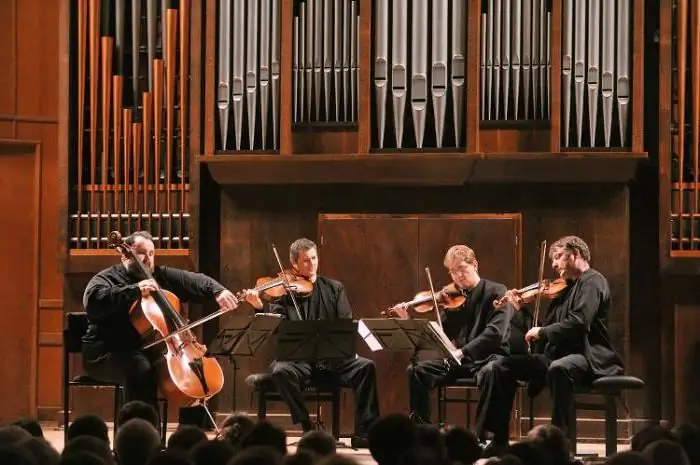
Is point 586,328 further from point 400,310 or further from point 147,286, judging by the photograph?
point 147,286

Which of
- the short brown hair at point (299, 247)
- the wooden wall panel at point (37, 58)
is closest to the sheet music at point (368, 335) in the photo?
the short brown hair at point (299, 247)

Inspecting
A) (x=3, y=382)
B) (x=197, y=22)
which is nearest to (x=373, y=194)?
(x=197, y=22)

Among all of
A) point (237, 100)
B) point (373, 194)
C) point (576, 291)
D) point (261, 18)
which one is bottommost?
point (576, 291)

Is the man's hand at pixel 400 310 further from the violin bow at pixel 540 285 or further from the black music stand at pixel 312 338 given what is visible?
the violin bow at pixel 540 285

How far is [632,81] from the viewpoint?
943 cm

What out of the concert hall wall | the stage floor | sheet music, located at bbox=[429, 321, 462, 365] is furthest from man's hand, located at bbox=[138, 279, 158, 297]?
sheet music, located at bbox=[429, 321, 462, 365]

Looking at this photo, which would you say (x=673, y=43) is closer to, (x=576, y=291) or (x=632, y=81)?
(x=632, y=81)

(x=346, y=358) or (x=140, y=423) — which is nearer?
(x=140, y=423)

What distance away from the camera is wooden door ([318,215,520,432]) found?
9.56 m

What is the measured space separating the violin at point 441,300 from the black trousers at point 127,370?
165 cm

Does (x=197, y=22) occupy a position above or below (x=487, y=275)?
above

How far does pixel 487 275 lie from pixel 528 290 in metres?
0.99

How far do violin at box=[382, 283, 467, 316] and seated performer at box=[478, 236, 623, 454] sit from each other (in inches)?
16.4

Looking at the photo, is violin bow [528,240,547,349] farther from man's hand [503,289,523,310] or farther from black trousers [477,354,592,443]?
black trousers [477,354,592,443]
